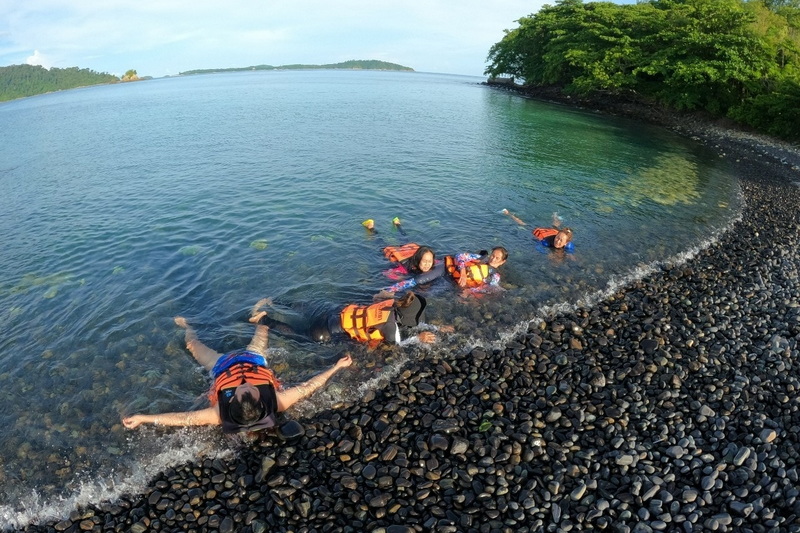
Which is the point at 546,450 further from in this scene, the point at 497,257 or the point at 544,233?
the point at 544,233

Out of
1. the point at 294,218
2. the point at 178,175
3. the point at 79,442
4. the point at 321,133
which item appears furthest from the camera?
the point at 321,133

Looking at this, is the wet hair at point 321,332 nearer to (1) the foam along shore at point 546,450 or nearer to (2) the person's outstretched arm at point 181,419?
(1) the foam along shore at point 546,450

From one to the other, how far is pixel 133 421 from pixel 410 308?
20.6ft

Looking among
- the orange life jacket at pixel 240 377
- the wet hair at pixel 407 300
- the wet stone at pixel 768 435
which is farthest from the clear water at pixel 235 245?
the wet stone at pixel 768 435

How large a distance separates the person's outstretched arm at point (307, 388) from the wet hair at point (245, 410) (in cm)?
78

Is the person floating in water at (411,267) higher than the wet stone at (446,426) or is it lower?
higher

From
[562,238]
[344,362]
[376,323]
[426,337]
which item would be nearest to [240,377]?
[344,362]

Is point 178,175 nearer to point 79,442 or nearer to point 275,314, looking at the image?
point 275,314

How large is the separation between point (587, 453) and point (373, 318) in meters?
5.40

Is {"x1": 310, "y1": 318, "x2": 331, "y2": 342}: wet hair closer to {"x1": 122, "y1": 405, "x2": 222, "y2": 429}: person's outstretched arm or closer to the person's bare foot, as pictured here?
the person's bare foot

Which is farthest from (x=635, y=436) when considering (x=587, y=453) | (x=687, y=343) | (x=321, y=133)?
(x=321, y=133)

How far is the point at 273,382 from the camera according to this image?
30.0ft

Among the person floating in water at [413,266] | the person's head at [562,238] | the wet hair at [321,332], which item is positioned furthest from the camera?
the person's head at [562,238]

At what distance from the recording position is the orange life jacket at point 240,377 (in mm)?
8695
